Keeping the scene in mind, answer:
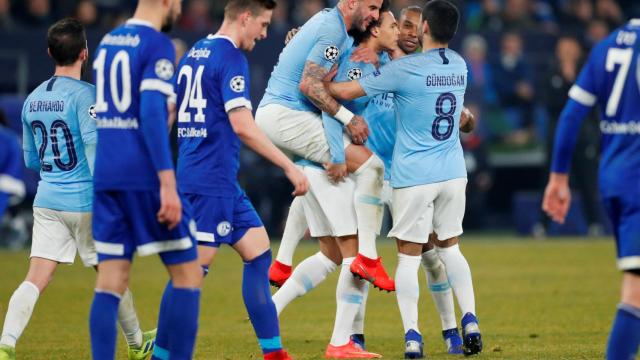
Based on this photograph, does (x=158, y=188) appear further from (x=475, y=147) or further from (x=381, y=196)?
(x=475, y=147)

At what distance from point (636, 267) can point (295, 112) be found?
3503 millimetres

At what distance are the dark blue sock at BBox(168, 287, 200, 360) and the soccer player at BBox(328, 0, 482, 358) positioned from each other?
2271mm

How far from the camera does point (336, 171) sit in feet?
30.7

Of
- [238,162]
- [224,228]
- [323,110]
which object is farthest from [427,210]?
[224,228]

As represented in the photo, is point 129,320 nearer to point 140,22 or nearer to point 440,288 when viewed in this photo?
point 440,288

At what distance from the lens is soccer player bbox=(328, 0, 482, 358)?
29.2 ft

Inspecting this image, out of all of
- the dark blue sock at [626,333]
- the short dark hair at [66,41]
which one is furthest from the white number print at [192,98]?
the dark blue sock at [626,333]

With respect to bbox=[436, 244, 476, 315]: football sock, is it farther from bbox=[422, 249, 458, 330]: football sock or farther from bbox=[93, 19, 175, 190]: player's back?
bbox=[93, 19, 175, 190]: player's back

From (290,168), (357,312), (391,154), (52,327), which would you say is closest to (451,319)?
(357,312)

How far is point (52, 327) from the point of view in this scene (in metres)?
11.3

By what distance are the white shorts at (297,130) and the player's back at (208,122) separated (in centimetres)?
157

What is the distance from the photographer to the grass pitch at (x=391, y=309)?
9.79 metres

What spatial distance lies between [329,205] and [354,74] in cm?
103

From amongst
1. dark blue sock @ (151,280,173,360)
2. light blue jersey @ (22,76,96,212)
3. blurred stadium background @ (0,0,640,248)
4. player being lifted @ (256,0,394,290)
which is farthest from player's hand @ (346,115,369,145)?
blurred stadium background @ (0,0,640,248)
